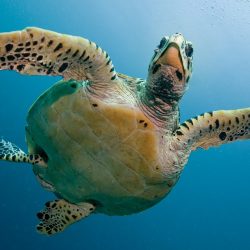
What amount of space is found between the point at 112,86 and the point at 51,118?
0.89m

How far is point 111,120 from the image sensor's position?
3.54m

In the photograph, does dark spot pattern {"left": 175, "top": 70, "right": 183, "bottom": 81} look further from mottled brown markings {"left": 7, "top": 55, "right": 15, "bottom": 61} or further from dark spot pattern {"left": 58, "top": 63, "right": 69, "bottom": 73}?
mottled brown markings {"left": 7, "top": 55, "right": 15, "bottom": 61}

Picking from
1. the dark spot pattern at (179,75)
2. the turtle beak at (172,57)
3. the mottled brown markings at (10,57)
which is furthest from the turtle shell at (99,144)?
the mottled brown markings at (10,57)

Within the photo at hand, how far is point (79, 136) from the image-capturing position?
379 centimetres

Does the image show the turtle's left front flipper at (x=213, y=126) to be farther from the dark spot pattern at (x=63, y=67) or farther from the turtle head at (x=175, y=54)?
the dark spot pattern at (x=63, y=67)

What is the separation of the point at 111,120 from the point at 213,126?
120 cm

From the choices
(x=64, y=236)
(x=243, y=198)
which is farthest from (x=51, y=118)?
(x=243, y=198)

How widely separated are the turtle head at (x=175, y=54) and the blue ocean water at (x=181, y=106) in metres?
20.7

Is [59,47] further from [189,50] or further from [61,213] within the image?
[61,213]

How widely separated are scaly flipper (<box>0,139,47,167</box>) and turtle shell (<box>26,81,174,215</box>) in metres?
0.23

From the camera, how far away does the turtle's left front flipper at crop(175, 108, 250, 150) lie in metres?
3.71

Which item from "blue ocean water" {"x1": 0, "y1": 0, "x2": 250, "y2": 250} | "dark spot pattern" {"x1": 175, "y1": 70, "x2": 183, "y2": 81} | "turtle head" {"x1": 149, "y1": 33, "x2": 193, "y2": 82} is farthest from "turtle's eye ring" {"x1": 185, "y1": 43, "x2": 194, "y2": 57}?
"blue ocean water" {"x1": 0, "y1": 0, "x2": 250, "y2": 250}

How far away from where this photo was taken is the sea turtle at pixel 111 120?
3.06 meters

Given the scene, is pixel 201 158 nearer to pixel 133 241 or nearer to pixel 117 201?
pixel 133 241
